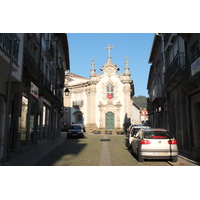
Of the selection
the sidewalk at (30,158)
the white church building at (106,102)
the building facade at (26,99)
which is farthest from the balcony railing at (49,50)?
the white church building at (106,102)

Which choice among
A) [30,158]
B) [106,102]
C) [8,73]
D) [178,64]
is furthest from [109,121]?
[8,73]

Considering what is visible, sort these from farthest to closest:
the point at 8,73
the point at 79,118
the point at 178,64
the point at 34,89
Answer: the point at 79,118, the point at 34,89, the point at 178,64, the point at 8,73

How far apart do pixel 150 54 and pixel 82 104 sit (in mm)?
17089

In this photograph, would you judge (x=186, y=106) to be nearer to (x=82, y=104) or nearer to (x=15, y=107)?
(x=15, y=107)

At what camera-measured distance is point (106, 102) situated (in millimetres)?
37938

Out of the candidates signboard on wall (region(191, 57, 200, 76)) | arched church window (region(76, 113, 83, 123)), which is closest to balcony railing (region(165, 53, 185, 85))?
signboard on wall (region(191, 57, 200, 76))

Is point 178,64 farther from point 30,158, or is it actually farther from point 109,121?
point 109,121

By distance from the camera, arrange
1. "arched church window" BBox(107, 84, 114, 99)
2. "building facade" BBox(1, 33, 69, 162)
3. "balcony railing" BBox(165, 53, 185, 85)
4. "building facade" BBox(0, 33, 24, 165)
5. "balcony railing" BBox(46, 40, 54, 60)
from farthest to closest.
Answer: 1. "arched church window" BBox(107, 84, 114, 99)
2. "balcony railing" BBox(46, 40, 54, 60)
3. "balcony railing" BBox(165, 53, 185, 85)
4. "building facade" BBox(1, 33, 69, 162)
5. "building facade" BBox(0, 33, 24, 165)

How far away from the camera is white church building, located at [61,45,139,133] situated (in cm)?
3706

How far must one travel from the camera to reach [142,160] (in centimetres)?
958

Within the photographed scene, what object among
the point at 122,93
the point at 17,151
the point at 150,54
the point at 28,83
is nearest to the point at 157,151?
the point at 17,151

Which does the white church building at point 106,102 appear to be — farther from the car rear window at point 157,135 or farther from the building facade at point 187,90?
the car rear window at point 157,135

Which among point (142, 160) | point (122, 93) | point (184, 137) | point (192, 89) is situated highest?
point (122, 93)

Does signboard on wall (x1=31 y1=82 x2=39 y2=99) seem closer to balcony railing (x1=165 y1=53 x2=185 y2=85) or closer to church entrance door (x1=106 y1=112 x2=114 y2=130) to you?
balcony railing (x1=165 y1=53 x2=185 y2=85)
